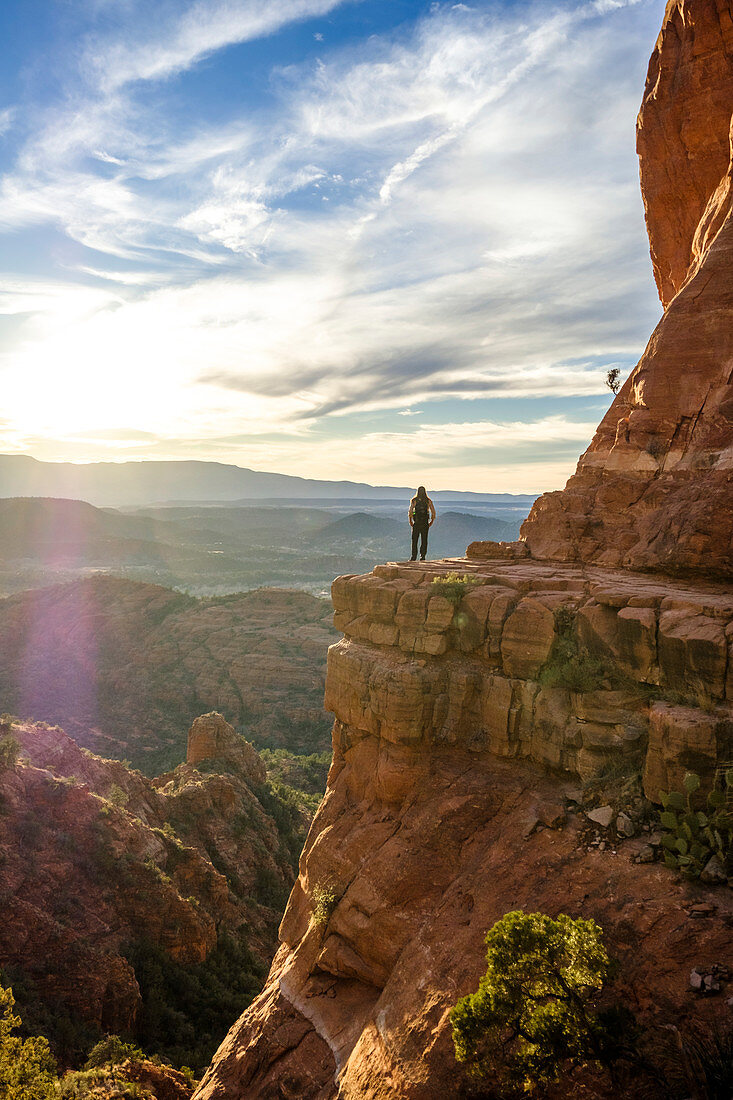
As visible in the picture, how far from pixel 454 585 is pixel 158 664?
60342mm

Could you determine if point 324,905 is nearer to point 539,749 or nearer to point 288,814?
point 539,749

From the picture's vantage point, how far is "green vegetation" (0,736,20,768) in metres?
22.8

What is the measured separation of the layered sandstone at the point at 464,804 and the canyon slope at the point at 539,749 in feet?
0.13

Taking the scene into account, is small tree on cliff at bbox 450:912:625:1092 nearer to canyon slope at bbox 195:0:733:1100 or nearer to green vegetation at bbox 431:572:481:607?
canyon slope at bbox 195:0:733:1100

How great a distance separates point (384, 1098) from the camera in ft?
24.4

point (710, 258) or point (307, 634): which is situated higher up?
point (710, 258)

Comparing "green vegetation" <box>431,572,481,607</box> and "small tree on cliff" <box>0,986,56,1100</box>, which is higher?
"green vegetation" <box>431,572,481,607</box>

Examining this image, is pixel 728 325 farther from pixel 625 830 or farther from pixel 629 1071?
pixel 629 1071

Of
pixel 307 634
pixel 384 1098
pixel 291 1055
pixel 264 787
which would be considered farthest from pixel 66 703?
pixel 384 1098

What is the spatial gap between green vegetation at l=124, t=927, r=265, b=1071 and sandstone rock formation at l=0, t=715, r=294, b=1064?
1.40ft

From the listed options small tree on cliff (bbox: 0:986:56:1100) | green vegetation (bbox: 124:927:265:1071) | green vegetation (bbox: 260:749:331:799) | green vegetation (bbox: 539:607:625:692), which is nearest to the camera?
green vegetation (bbox: 539:607:625:692)

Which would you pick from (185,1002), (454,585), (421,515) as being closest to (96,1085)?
(185,1002)

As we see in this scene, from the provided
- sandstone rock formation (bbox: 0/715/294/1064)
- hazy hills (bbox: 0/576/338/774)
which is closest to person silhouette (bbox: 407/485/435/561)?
sandstone rock formation (bbox: 0/715/294/1064)

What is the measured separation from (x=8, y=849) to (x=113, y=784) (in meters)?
7.41
